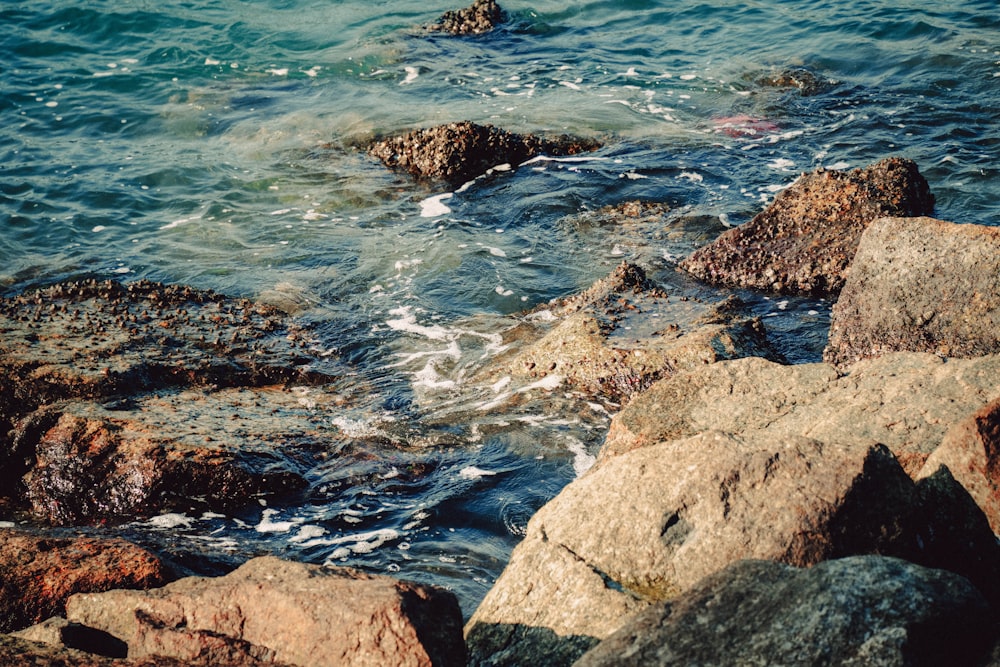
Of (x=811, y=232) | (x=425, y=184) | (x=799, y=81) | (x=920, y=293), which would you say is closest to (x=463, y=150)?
(x=425, y=184)

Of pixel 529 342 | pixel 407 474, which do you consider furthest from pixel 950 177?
pixel 407 474

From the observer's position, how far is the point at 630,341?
22.6 ft

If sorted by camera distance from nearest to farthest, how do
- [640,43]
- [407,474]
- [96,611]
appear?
1. [96,611]
2. [407,474]
3. [640,43]

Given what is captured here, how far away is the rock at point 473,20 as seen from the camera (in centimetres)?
1892

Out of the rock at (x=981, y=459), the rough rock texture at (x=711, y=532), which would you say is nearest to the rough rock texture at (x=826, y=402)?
the rock at (x=981, y=459)

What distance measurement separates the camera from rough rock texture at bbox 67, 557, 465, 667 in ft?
10.6

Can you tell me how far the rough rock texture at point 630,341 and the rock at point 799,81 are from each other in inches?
309

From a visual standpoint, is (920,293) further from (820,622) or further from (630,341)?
(820,622)

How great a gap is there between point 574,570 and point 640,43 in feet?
52.9

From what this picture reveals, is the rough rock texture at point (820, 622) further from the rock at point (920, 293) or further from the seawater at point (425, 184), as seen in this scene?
the rock at point (920, 293)

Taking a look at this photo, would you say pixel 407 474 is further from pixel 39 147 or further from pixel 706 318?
pixel 39 147

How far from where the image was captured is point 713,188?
11.1 m

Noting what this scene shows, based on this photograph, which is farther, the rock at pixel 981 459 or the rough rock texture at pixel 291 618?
the rock at pixel 981 459

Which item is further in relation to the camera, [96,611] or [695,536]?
[96,611]
